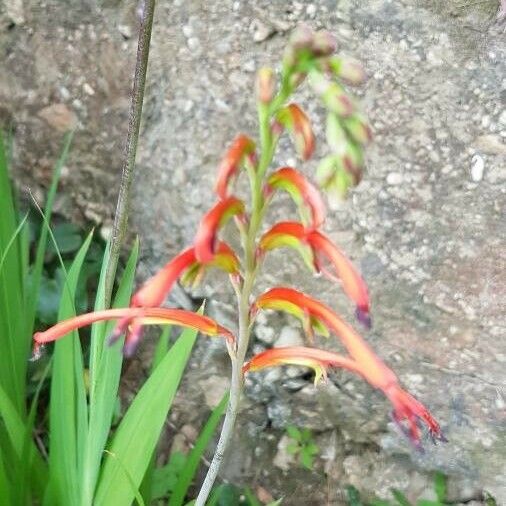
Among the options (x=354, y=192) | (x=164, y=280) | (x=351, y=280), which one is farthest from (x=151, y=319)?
(x=354, y=192)

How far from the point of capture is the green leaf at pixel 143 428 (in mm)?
1199

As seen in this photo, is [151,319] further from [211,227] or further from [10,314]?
[10,314]

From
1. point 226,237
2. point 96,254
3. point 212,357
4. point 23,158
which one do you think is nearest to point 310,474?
point 212,357

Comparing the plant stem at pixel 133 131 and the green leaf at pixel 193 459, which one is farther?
the green leaf at pixel 193 459

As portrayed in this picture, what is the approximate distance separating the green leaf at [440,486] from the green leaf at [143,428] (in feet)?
2.21

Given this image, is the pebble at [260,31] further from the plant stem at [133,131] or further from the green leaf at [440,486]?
the green leaf at [440,486]

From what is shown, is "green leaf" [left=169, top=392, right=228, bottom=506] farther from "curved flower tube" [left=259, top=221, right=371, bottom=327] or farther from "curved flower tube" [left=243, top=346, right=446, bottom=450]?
"curved flower tube" [left=259, top=221, right=371, bottom=327]

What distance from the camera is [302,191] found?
2.34 ft

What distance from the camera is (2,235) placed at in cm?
136

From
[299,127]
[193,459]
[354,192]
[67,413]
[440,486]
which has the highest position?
[299,127]

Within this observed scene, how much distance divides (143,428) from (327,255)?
1.92 feet

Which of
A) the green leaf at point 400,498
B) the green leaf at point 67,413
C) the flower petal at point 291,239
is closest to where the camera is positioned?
the flower petal at point 291,239

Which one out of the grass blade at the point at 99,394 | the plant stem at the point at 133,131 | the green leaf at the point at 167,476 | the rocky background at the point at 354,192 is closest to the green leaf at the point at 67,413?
the grass blade at the point at 99,394

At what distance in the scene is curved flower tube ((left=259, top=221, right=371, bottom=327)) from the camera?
703 millimetres
